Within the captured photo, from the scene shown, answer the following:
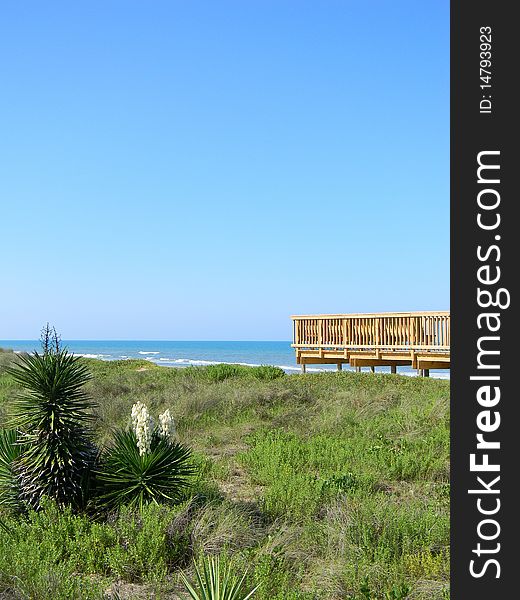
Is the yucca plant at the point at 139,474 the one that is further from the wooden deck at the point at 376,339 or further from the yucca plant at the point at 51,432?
the wooden deck at the point at 376,339

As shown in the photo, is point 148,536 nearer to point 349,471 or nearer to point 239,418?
point 349,471

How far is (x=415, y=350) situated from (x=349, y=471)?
15.6 m

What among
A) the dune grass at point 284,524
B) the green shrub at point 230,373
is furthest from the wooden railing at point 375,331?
the dune grass at point 284,524

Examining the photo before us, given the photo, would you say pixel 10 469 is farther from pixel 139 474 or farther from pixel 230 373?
pixel 230 373

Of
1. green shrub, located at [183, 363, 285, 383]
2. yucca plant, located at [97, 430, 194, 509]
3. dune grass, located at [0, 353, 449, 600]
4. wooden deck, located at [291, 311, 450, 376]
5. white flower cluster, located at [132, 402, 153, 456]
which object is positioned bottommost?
dune grass, located at [0, 353, 449, 600]

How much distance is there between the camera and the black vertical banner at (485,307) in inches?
116

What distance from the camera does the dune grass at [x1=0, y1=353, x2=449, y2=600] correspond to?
205 inches

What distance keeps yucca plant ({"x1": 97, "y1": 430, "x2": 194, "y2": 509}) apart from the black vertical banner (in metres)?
4.22

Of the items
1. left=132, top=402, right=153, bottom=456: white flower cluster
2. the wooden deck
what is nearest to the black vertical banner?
left=132, top=402, right=153, bottom=456: white flower cluster

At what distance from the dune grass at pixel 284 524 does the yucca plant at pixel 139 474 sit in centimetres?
23

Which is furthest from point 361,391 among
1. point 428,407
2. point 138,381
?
point 138,381

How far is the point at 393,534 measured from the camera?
19.9 feet

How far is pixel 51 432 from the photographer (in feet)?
22.0

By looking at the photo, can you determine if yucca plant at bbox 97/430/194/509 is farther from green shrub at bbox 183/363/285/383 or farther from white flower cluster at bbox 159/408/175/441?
green shrub at bbox 183/363/285/383
